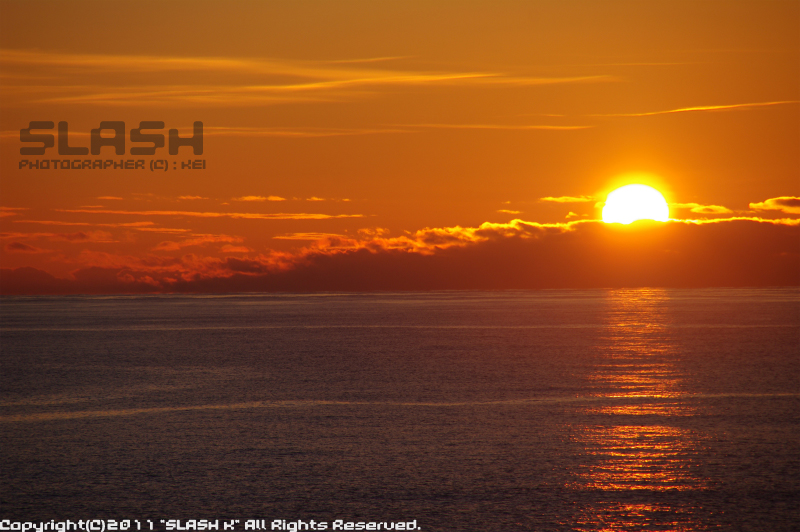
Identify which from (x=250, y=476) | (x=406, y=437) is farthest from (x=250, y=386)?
(x=250, y=476)

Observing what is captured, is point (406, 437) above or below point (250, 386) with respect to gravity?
below

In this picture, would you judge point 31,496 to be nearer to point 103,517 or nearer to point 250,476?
point 103,517

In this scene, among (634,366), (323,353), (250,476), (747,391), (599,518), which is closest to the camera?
(599,518)

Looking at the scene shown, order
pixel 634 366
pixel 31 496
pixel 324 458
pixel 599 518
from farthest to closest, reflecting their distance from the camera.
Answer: pixel 634 366
pixel 324 458
pixel 31 496
pixel 599 518

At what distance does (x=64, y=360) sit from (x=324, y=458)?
101 feet

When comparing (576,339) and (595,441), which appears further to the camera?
(576,339)

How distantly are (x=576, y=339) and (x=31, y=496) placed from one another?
48.2m

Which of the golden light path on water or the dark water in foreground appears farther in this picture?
the dark water in foreground

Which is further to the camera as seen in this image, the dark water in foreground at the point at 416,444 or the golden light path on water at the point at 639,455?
the dark water in foreground at the point at 416,444

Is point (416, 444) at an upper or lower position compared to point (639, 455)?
upper

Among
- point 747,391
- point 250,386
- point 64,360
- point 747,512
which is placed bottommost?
point 747,512

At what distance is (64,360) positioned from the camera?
41.7m

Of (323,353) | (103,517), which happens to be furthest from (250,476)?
(323,353)

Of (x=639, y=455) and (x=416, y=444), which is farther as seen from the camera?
(x=416, y=444)
